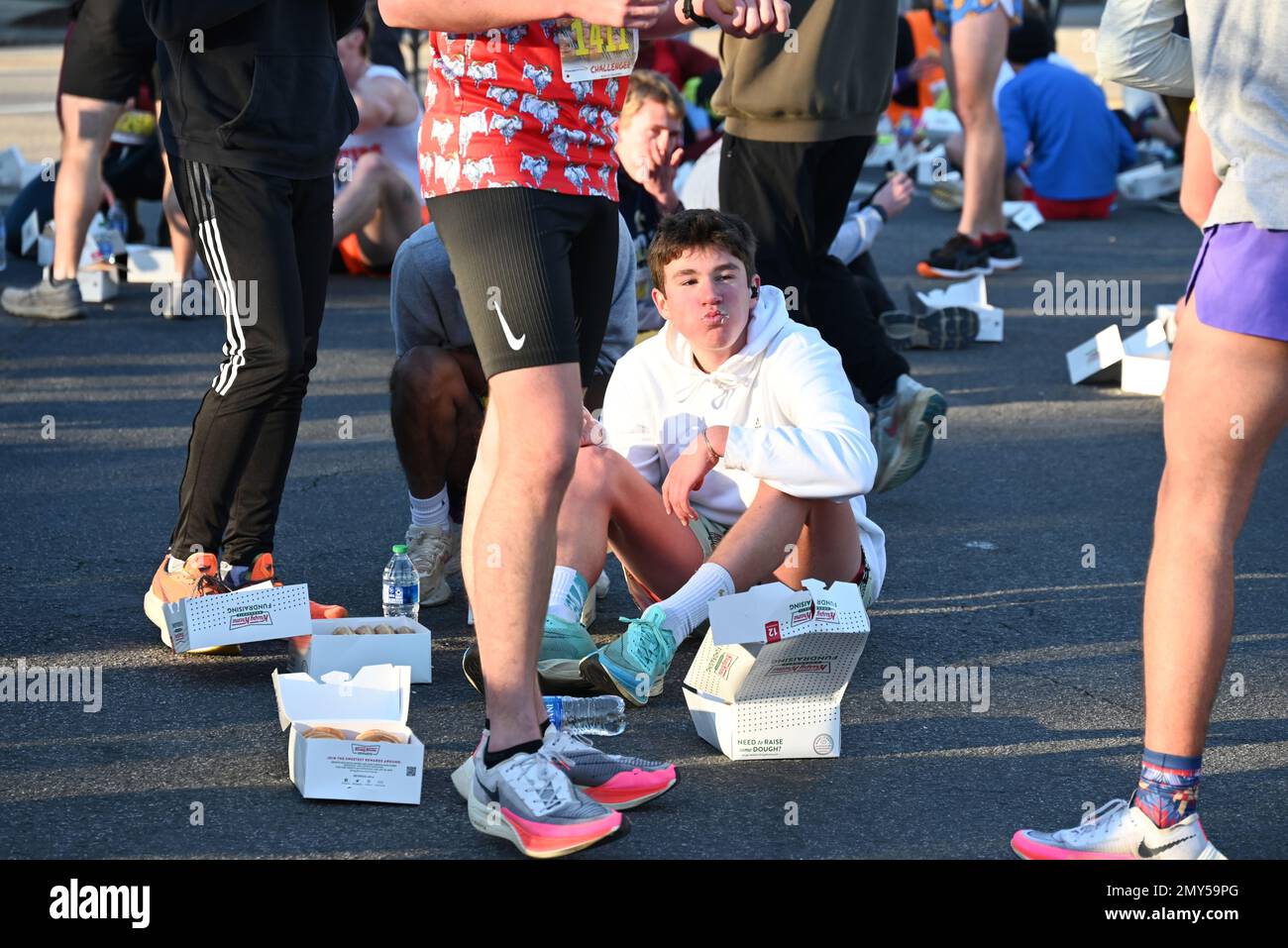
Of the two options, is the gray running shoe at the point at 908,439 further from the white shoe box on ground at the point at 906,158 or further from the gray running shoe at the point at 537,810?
the white shoe box on ground at the point at 906,158

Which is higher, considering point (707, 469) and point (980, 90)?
point (980, 90)

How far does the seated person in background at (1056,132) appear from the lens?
11727 mm

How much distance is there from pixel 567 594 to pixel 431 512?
0.85 m

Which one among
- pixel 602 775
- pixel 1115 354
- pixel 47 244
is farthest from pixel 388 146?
pixel 602 775

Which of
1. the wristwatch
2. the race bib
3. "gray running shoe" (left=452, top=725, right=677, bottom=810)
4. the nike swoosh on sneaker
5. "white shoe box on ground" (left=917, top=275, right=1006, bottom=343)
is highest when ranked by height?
the wristwatch

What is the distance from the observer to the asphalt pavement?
335cm

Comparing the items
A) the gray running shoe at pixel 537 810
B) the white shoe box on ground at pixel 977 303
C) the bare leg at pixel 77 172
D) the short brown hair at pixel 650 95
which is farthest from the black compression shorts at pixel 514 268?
the white shoe box on ground at pixel 977 303

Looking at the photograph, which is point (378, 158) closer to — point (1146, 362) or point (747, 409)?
point (1146, 362)

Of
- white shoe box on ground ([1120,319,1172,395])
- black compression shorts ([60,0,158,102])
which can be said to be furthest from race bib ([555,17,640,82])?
white shoe box on ground ([1120,319,1172,395])

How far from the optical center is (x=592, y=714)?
151 inches

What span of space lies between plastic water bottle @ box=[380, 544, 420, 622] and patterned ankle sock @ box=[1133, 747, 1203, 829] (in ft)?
6.67

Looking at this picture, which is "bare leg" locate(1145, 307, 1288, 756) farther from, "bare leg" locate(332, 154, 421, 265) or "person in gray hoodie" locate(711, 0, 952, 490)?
"bare leg" locate(332, 154, 421, 265)

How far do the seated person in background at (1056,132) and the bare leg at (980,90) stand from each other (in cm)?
253
